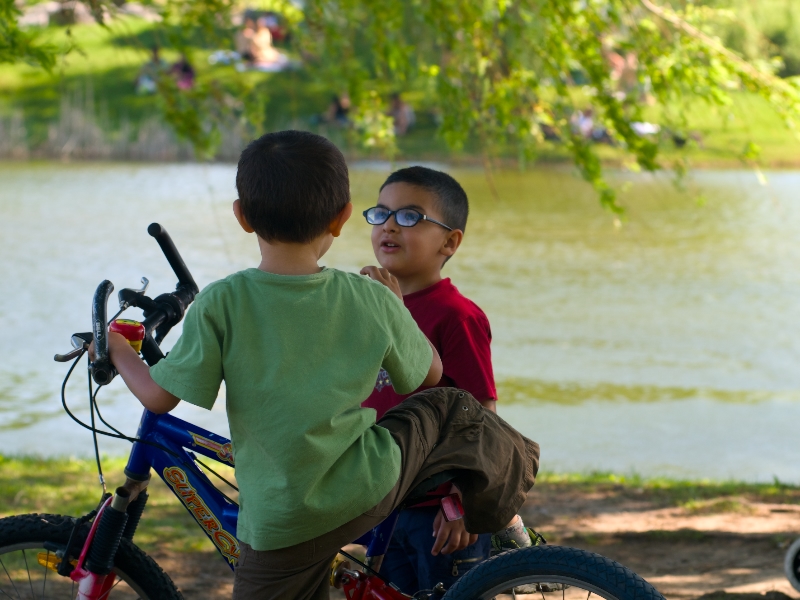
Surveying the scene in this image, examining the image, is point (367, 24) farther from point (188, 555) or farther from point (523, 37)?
point (188, 555)

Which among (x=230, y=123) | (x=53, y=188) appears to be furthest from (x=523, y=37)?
(x=53, y=188)

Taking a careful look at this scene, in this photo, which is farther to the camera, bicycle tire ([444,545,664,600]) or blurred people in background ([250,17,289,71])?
blurred people in background ([250,17,289,71])

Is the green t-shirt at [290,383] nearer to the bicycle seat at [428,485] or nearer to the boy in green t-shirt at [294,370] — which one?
the boy in green t-shirt at [294,370]

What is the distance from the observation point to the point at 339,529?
214cm

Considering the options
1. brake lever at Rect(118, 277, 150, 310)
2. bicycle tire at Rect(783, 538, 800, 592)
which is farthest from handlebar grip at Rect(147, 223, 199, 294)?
bicycle tire at Rect(783, 538, 800, 592)

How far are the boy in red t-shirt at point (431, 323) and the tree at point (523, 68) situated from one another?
2.45 metres

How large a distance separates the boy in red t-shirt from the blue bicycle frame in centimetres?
24

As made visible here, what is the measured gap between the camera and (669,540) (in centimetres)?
474

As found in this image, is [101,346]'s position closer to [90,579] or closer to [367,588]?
[90,579]

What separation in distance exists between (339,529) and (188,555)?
2.40 m

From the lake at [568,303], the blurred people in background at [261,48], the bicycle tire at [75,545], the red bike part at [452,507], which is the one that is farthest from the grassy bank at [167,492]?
the blurred people in background at [261,48]

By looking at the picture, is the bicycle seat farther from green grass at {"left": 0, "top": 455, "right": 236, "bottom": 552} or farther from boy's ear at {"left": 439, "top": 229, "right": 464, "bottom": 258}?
green grass at {"left": 0, "top": 455, "right": 236, "bottom": 552}

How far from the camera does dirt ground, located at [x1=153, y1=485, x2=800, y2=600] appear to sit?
4035 mm

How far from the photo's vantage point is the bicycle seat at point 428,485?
229 centimetres
